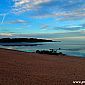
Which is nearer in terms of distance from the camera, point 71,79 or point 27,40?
point 71,79

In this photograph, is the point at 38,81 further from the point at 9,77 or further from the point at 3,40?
the point at 3,40

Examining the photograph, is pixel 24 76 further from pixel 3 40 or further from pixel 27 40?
pixel 27 40

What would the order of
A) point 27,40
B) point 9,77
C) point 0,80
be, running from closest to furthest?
point 0,80 → point 9,77 → point 27,40

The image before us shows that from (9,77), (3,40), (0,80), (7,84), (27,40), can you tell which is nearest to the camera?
(7,84)

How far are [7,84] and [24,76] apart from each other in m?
1.78

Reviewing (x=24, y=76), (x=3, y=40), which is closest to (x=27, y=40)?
(x=3, y=40)

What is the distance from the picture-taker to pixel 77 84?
9.12m

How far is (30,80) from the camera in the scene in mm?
9594

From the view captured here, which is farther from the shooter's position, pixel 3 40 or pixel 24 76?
pixel 3 40

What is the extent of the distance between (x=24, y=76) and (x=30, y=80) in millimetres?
899

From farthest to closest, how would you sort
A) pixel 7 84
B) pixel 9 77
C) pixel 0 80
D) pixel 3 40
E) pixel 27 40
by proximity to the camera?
pixel 27 40
pixel 3 40
pixel 9 77
pixel 0 80
pixel 7 84

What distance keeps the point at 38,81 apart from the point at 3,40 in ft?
386

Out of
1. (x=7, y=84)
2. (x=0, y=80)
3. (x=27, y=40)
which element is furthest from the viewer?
(x=27, y=40)

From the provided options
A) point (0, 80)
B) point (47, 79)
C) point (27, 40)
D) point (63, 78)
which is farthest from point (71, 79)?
point (27, 40)
